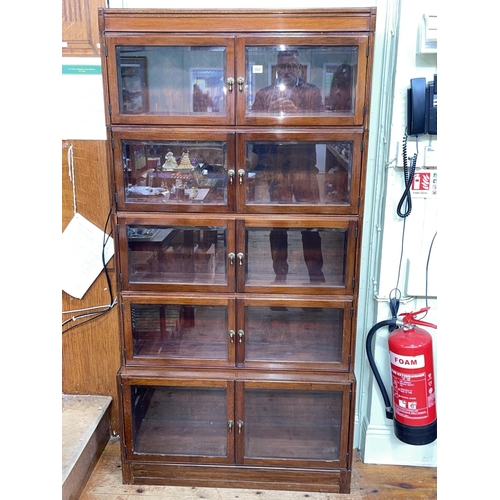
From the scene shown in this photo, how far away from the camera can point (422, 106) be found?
1.92m

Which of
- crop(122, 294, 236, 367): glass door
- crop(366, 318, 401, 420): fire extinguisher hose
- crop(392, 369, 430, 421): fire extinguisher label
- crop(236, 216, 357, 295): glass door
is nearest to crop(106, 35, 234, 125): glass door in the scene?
crop(236, 216, 357, 295): glass door

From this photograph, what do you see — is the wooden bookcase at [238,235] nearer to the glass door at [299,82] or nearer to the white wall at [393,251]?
the glass door at [299,82]

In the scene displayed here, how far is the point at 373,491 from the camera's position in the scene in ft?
7.07

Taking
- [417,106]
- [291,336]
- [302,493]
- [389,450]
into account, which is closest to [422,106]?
[417,106]

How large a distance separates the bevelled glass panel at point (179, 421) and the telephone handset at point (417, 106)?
138 centimetres

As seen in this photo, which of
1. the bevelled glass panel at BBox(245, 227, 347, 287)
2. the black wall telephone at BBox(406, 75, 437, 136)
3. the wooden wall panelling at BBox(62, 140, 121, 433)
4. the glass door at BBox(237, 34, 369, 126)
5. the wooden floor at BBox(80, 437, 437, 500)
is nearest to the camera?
the glass door at BBox(237, 34, 369, 126)

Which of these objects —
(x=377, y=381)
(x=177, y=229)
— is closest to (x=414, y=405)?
(x=377, y=381)

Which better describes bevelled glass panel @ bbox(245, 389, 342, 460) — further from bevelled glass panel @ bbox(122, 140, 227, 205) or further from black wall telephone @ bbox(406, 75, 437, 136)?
black wall telephone @ bbox(406, 75, 437, 136)

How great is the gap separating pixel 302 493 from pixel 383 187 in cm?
140

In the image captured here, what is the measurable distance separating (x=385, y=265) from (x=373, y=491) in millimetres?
1007

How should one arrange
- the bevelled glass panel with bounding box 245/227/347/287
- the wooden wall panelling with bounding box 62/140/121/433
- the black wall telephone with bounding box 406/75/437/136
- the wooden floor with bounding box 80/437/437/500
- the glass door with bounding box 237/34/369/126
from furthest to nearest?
the wooden wall panelling with bounding box 62/140/121/433, the wooden floor with bounding box 80/437/437/500, the bevelled glass panel with bounding box 245/227/347/287, the black wall telephone with bounding box 406/75/437/136, the glass door with bounding box 237/34/369/126

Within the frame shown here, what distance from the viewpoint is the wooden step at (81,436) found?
2055 mm

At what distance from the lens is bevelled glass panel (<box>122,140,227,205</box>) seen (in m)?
1.94

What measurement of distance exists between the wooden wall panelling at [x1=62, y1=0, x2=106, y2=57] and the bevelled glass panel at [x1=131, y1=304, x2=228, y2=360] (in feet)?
3.75
